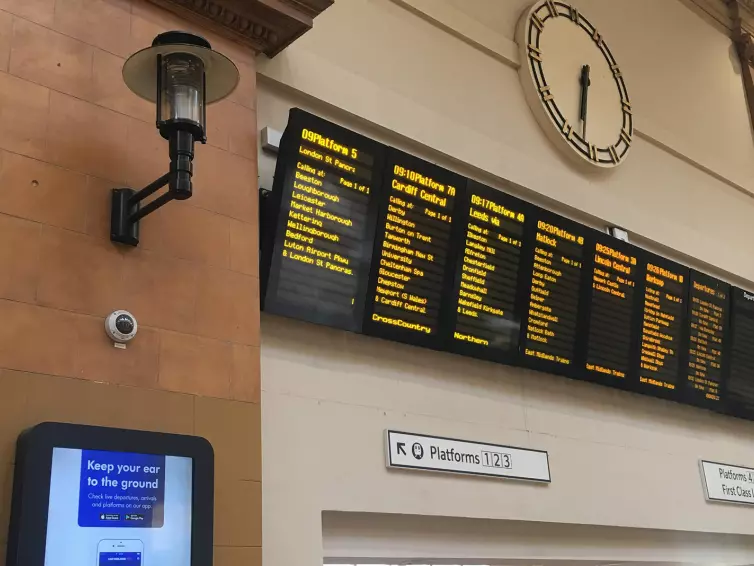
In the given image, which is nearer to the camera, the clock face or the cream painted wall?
the cream painted wall

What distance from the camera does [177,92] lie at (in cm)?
239

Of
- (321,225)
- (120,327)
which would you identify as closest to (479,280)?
(321,225)

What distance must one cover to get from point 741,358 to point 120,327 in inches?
155

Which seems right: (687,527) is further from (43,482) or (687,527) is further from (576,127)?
(43,482)

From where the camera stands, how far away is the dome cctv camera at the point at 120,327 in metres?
2.45

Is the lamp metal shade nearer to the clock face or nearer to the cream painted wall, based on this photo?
the cream painted wall

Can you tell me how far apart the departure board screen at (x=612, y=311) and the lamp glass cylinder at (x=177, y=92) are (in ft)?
8.39

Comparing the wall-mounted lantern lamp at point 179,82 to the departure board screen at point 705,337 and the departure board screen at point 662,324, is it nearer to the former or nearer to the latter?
the departure board screen at point 662,324

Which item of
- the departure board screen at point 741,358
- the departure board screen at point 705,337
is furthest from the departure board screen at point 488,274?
the departure board screen at point 741,358

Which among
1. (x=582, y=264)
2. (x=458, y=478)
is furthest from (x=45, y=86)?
(x=582, y=264)

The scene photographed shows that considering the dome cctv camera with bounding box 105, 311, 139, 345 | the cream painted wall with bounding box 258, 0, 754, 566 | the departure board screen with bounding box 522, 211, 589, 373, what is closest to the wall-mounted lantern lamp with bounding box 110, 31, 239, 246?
the dome cctv camera with bounding box 105, 311, 139, 345

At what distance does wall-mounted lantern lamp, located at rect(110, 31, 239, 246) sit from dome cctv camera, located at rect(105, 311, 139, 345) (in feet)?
1.21

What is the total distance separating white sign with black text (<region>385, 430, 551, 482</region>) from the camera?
3363 millimetres

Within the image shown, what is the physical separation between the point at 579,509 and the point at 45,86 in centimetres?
293
